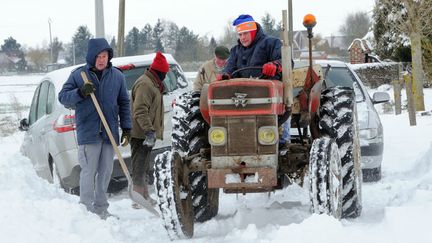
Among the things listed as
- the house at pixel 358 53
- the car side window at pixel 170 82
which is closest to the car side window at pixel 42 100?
the car side window at pixel 170 82

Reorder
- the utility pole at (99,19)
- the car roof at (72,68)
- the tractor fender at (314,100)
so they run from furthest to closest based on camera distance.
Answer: the utility pole at (99,19)
the car roof at (72,68)
the tractor fender at (314,100)

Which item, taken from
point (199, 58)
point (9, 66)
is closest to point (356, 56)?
point (199, 58)

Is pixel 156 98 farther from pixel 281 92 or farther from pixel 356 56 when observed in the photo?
pixel 356 56

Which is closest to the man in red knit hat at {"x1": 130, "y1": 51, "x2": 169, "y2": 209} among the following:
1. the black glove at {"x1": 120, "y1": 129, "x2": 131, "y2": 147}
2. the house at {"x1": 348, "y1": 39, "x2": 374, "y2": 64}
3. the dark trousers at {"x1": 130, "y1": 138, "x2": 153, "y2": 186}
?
the dark trousers at {"x1": 130, "y1": 138, "x2": 153, "y2": 186}

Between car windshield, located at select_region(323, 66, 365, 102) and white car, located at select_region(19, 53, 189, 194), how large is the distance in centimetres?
203

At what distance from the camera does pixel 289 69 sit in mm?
5578

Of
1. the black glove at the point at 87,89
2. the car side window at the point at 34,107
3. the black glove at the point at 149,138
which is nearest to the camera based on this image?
the black glove at the point at 87,89

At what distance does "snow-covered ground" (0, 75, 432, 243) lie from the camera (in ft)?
15.5

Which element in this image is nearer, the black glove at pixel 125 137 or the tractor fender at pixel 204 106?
the tractor fender at pixel 204 106

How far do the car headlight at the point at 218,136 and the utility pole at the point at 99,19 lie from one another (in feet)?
27.6

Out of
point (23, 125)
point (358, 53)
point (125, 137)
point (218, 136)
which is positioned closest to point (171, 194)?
point (218, 136)

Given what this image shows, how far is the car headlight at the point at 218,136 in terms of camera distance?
5496 millimetres

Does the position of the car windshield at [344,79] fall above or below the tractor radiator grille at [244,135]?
above

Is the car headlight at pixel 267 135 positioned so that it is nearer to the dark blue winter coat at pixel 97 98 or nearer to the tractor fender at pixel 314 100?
the tractor fender at pixel 314 100
